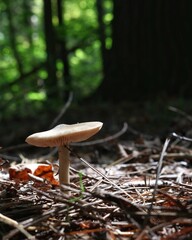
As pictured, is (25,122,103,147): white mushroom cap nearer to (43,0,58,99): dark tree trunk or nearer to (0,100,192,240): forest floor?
(0,100,192,240): forest floor

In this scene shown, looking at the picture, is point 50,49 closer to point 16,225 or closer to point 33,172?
point 33,172

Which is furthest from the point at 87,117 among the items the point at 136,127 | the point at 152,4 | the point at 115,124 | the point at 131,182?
the point at 131,182

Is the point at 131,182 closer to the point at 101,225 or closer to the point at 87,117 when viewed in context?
the point at 101,225

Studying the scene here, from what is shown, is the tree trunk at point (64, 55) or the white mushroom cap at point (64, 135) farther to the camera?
the tree trunk at point (64, 55)


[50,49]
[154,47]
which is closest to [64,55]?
[50,49]

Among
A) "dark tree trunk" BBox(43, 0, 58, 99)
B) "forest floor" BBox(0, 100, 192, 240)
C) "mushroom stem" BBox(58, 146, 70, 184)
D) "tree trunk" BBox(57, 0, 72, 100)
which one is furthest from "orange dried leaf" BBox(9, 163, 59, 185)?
"tree trunk" BBox(57, 0, 72, 100)

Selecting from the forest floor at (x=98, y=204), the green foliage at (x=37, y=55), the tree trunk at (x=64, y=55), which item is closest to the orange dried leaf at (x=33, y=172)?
the forest floor at (x=98, y=204)

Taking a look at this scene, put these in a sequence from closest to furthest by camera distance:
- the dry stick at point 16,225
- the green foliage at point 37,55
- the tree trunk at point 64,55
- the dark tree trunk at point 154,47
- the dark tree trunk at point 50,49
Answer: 1. the dry stick at point 16,225
2. the dark tree trunk at point 154,47
3. the dark tree trunk at point 50,49
4. the green foliage at point 37,55
5. the tree trunk at point 64,55

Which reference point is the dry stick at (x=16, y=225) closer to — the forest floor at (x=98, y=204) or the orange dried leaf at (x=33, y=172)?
the forest floor at (x=98, y=204)

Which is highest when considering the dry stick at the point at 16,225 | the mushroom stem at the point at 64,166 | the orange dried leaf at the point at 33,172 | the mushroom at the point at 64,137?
the mushroom at the point at 64,137
